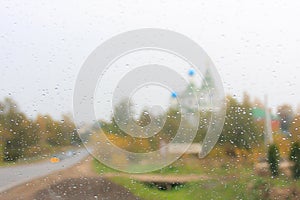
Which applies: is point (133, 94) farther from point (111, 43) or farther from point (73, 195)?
point (73, 195)

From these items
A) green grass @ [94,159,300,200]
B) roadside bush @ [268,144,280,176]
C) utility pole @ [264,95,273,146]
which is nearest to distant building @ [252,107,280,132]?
utility pole @ [264,95,273,146]

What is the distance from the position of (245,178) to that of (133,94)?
95 centimetres

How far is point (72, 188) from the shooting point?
107 inches

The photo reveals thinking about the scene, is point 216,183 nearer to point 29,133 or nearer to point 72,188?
point 72,188

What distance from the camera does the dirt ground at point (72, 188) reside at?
8.70ft

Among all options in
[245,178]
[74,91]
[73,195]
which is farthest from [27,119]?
[245,178]

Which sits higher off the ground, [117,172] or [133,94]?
[133,94]

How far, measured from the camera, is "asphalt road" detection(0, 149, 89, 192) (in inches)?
104

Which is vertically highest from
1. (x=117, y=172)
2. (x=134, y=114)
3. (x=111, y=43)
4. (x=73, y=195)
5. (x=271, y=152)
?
(x=111, y=43)

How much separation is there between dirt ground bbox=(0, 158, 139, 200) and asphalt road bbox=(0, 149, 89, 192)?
32mm

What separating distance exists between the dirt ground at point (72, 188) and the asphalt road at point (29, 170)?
3 cm

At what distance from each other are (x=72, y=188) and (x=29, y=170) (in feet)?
1.02

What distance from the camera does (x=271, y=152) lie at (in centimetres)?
271

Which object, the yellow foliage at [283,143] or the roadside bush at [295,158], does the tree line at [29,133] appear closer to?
the yellow foliage at [283,143]
